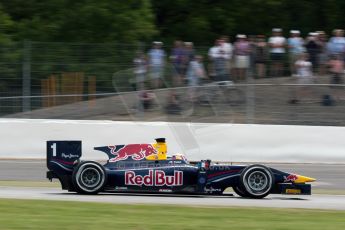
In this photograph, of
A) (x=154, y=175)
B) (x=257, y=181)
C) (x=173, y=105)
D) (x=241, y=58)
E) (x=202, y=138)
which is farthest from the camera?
(x=241, y=58)

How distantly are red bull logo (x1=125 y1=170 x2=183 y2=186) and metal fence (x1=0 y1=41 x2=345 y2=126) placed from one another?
6.50 metres

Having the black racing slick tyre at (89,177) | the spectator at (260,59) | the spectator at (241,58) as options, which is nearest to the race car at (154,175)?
the black racing slick tyre at (89,177)

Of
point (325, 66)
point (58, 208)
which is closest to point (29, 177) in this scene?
point (58, 208)

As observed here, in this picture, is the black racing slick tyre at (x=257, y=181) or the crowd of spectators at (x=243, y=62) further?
the crowd of spectators at (x=243, y=62)

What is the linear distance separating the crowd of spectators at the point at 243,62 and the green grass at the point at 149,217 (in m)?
7.99

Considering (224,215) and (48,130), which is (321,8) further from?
(224,215)

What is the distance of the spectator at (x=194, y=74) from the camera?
701 inches

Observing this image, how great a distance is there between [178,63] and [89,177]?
7.55 metres

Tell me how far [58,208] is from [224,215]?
6.23ft

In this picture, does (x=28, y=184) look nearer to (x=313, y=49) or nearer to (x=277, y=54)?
(x=277, y=54)

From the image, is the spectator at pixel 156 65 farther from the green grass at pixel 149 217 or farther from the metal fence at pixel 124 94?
the green grass at pixel 149 217

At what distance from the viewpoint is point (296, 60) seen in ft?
58.4

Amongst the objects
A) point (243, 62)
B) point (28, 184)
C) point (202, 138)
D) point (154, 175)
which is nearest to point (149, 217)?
point (154, 175)

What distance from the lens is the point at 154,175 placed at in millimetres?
11133
